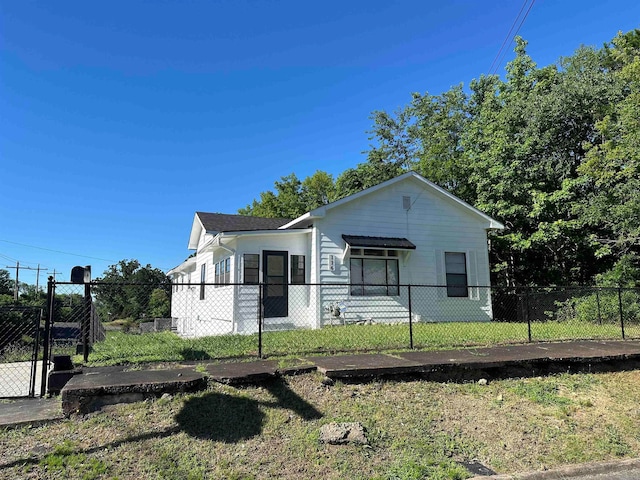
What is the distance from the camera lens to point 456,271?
13586 millimetres

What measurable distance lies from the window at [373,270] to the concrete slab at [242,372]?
22.5 ft

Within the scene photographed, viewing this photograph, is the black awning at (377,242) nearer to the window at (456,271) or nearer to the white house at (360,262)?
the white house at (360,262)

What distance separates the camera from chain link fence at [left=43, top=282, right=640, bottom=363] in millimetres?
7195

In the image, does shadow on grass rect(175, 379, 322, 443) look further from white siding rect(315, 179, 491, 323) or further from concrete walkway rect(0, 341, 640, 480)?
white siding rect(315, 179, 491, 323)

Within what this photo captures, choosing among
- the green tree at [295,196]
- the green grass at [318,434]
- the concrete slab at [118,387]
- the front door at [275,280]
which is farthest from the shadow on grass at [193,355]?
the green tree at [295,196]

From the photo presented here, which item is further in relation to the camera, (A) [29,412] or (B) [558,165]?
(B) [558,165]

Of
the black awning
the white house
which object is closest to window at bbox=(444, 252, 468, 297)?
the white house

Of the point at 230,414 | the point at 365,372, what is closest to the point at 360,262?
the point at 365,372

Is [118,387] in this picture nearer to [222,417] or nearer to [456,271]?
[222,417]

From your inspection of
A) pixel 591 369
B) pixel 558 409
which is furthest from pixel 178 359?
pixel 591 369

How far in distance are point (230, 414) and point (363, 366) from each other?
1.84m

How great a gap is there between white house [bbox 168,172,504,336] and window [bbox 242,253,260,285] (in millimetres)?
29

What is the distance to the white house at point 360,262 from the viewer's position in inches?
468

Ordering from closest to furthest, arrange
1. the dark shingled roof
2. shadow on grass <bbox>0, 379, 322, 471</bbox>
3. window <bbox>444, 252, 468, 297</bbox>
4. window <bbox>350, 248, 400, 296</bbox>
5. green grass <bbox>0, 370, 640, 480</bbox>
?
green grass <bbox>0, 370, 640, 480</bbox> → shadow on grass <bbox>0, 379, 322, 471</bbox> → window <bbox>350, 248, 400, 296</bbox> → window <bbox>444, 252, 468, 297</bbox> → the dark shingled roof
